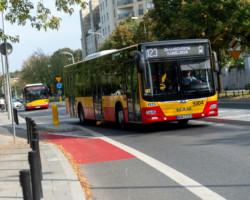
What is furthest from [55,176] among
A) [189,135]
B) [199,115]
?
[199,115]

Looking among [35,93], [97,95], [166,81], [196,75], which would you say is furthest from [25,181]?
[35,93]

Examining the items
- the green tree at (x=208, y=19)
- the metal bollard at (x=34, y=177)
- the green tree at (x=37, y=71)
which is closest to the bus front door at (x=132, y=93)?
the metal bollard at (x=34, y=177)

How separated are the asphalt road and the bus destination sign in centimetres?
281

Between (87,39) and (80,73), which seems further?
(87,39)

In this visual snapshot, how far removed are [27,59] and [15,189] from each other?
315 feet

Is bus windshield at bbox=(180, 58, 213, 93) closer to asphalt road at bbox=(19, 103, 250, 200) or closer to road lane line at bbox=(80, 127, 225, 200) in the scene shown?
asphalt road at bbox=(19, 103, 250, 200)

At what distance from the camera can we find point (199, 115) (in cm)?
1471

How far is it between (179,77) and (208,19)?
58.8 ft

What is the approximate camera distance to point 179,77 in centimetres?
1442

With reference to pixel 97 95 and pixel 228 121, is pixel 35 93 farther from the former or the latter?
pixel 228 121

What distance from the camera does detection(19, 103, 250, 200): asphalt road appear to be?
6230 mm

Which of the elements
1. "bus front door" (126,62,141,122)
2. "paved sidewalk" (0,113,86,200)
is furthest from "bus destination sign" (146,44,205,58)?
"paved sidewalk" (0,113,86,200)

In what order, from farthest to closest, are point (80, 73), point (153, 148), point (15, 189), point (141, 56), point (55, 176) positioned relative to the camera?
point (80, 73), point (141, 56), point (153, 148), point (55, 176), point (15, 189)

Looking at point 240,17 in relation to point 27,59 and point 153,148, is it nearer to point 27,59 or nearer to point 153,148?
point 153,148
